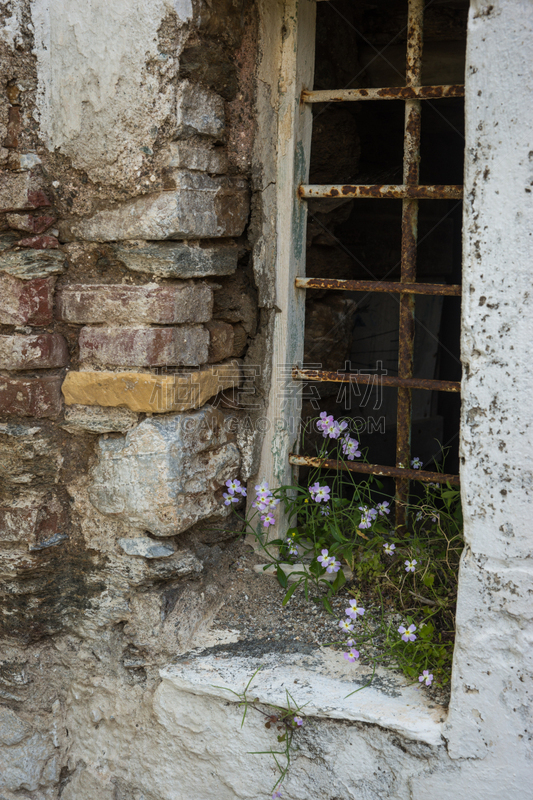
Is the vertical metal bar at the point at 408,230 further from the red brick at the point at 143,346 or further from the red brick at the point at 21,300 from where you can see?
the red brick at the point at 21,300

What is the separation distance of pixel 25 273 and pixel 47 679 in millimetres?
1098

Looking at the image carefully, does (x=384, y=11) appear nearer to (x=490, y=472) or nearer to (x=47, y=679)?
(x=490, y=472)

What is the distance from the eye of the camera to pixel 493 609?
135 cm

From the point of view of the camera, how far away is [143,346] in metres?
1.55

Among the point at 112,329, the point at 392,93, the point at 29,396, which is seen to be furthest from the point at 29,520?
the point at 392,93

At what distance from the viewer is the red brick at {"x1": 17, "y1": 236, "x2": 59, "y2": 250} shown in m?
1.59

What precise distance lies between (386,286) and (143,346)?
0.65 meters

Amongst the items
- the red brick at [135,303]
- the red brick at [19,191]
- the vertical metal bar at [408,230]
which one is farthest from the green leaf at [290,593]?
the red brick at [19,191]

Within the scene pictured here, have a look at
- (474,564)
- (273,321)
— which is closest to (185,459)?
(273,321)

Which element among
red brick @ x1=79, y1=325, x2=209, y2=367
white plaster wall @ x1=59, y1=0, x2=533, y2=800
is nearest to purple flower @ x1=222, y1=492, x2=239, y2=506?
red brick @ x1=79, y1=325, x2=209, y2=367

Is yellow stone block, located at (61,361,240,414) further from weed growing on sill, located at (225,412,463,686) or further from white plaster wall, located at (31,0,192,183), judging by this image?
white plaster wall, located at (31,0,192,183)

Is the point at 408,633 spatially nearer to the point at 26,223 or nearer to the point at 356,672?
the point at 356,672

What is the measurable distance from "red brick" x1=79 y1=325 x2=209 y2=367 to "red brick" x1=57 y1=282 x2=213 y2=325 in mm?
28

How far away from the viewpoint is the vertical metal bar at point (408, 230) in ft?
5.39
